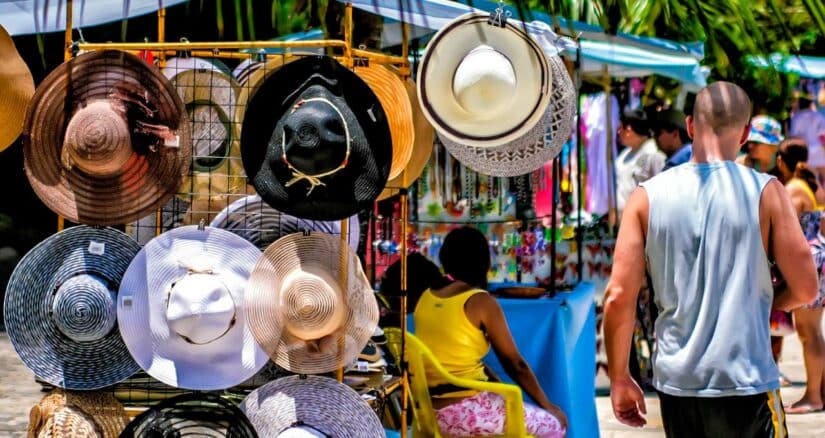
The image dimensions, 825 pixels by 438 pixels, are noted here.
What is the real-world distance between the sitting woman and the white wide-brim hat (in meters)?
0.67

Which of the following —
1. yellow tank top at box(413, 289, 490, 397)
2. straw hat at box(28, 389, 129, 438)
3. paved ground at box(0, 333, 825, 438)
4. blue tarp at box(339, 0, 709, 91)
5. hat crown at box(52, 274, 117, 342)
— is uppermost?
blue tarp at box(339, 0, 709, 91)

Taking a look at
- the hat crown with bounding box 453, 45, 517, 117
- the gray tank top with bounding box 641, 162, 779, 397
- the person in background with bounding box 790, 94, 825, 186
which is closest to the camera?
the gray tank top with bounding box 641, 162, 779, 397

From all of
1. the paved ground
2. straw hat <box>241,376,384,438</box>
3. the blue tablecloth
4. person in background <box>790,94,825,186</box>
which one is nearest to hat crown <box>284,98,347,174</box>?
straw hat <box>241,376,384,438</box>

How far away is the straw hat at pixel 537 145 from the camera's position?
17.6ft

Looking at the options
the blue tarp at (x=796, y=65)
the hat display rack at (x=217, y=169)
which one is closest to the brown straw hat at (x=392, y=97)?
the hat display rack at (x=217, y=169)

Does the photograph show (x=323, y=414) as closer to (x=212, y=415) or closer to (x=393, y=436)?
(x=212, y=415)

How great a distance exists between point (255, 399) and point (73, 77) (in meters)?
1.44

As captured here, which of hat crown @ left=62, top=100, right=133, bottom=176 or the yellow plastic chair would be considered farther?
the yellow plastic chair

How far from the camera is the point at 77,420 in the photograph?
435 centimetres

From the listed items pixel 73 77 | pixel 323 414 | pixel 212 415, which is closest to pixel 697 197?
pixel 323 414

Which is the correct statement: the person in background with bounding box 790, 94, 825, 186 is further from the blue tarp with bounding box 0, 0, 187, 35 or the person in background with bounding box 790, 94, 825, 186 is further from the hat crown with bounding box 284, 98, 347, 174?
the hat crown with bounding box 284, 98, 347, 174

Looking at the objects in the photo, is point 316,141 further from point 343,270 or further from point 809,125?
point 809,125

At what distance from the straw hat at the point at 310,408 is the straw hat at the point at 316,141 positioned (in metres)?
0.66

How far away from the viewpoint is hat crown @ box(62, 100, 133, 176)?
4.25 meters
